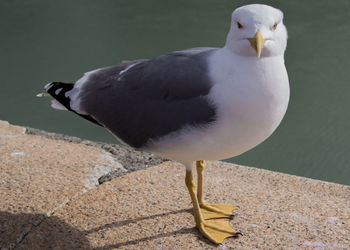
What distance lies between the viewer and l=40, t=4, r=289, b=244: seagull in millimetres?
1768

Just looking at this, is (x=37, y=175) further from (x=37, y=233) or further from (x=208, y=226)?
(x=208, y=226)

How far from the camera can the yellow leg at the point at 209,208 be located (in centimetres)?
230

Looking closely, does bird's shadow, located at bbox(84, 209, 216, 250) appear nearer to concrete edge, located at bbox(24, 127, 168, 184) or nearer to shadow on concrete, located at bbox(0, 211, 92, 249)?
shadow on concrete, located at bbox(0, 211, 92, 249)

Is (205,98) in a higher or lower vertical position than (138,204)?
higher

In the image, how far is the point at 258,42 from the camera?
165cm

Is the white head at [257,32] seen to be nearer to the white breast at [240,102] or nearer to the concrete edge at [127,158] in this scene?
the white breast at [240,102]

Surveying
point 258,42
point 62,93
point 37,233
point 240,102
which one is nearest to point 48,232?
point 37,233

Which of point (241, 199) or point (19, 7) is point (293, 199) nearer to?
point (241, 199)

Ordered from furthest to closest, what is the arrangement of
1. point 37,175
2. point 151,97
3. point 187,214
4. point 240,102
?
point 37,175, point 187,214, point 151,97, point 240,102

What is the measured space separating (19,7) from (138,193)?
572 centimetres

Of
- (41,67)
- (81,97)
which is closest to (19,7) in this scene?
(41,67)

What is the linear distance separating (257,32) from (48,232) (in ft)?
4.16

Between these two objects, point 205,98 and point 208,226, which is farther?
point 208,226

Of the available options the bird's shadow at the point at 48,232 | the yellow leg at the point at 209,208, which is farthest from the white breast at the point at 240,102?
the bird's shadow at the point at 48,232
